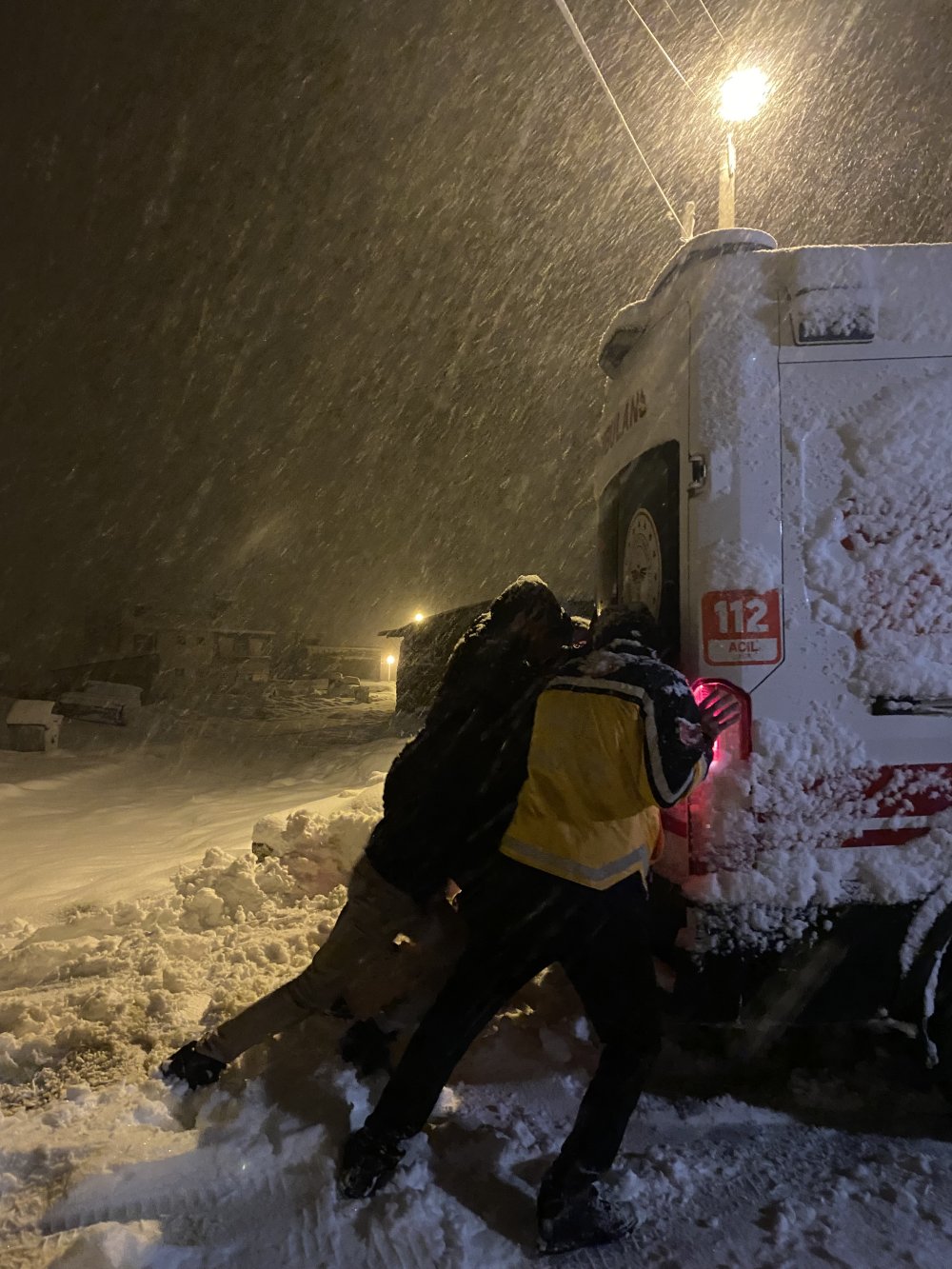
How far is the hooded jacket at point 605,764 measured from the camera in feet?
7.69

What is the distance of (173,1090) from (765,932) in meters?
2.14

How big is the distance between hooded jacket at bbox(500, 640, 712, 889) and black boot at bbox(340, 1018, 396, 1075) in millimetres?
1086

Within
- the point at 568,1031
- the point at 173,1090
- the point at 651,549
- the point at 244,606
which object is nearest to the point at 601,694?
the point at 651,549

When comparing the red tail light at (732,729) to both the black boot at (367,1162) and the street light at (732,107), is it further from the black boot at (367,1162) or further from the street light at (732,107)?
the street light at (732,107)

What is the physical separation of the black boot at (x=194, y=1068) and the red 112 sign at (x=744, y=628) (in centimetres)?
228

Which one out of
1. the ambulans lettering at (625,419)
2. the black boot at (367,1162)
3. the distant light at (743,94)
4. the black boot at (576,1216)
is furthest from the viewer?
the distant light at (743,94)

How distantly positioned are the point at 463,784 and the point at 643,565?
3.88ft

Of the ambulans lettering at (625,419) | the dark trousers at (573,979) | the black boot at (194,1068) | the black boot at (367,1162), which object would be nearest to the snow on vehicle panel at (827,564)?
the dark trousers at (573,979)

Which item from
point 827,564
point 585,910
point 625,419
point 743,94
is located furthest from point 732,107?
point 585,910

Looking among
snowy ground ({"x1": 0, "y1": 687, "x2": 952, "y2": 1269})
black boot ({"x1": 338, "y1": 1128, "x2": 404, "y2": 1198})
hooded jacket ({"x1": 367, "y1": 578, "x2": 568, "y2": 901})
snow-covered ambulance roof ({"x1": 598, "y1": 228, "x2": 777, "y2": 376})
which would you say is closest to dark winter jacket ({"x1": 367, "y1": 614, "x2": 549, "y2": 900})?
hooded jacket ({"x1": 367, "y1": 578, "x2": 568, "y2": 901})

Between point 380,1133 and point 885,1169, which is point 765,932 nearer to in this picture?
point 885,1169

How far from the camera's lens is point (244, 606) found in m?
58.4

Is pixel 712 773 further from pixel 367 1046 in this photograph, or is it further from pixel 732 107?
pixel 732 107

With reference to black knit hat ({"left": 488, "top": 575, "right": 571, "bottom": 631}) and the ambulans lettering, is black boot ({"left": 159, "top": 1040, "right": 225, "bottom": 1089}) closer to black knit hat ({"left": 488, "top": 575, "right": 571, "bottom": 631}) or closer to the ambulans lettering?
black knit hat ({"left": 488, "top": 575, "right": 571, "bottom": 631})
